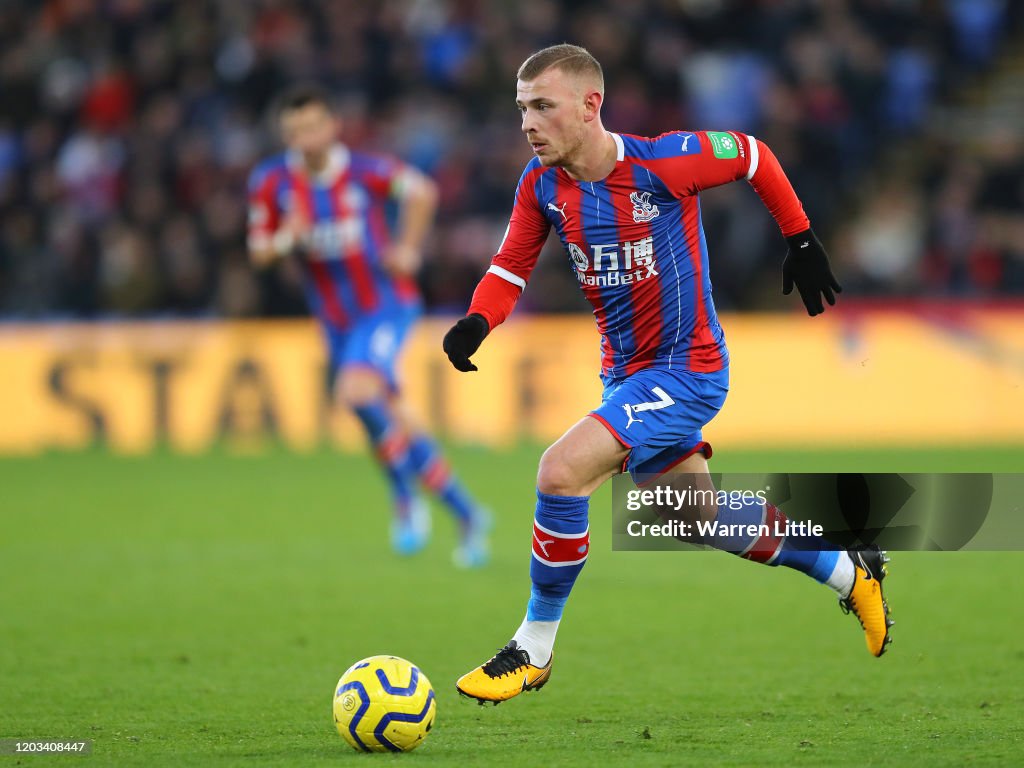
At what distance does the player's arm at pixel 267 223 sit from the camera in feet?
29.8

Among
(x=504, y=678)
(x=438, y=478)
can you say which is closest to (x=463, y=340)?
(x=504, y=678)

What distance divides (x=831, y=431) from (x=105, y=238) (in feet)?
24.5

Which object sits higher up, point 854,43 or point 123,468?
point 854,43

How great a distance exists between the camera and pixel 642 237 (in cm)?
521

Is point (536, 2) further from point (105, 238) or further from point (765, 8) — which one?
point (105, 238)

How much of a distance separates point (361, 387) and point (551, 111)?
167 inches

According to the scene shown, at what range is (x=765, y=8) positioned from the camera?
55.7ft

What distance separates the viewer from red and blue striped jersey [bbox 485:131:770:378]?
519 cm

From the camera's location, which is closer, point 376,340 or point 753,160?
point 753,160

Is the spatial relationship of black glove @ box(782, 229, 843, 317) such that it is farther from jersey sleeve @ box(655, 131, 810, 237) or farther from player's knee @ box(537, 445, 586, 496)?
player's knee @ box(537, 445, 586, 496)

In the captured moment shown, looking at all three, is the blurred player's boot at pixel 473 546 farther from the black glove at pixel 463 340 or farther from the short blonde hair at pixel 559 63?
the short blonde hair at pixel 559 63

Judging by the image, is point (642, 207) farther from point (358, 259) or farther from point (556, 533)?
point (358, 259)

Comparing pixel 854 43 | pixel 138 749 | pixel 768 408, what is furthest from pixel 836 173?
pixel 138 749

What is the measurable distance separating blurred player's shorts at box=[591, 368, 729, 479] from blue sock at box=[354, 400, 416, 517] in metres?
3.76
